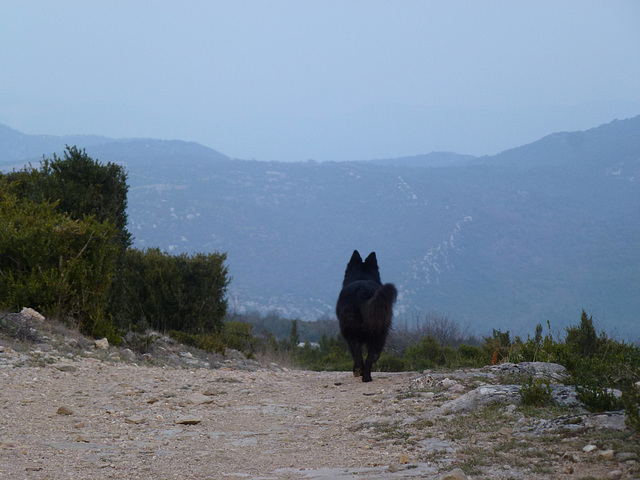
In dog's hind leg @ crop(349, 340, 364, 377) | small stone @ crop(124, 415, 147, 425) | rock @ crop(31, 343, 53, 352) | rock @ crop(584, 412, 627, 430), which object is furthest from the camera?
rock @ crop(31, 343, 53, 352)

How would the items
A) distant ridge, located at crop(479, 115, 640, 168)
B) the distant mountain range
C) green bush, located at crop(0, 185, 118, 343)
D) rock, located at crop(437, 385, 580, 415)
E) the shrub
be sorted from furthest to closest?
distant ridge, located at crop(479, 115, 640, 168) < the distant mountain range < green bush, located at crop(0, 185, 118, 343) < rock, located at crop(437, 385, 580, 415) < the shrub

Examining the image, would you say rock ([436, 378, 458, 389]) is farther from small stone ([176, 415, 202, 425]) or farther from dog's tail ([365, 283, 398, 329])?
small stone ([176, 415, 202, 425])

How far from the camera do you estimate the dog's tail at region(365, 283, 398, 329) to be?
347 inches

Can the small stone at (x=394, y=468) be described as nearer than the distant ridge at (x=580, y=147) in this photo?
Yes

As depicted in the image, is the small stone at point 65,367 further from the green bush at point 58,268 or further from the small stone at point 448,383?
the small stone at point 448,383

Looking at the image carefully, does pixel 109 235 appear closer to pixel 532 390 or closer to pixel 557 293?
pixel 532 390

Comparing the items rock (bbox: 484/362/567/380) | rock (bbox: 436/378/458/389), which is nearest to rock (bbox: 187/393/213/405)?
rock (bbox: 436/378/458/389)

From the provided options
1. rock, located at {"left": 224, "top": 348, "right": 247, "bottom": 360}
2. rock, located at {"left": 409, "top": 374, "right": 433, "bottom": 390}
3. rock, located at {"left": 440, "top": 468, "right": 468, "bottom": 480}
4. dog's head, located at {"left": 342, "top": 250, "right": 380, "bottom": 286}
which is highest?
dog's head, located at {"left": 342, "top": 250, "right": 380, "bottom": 286}

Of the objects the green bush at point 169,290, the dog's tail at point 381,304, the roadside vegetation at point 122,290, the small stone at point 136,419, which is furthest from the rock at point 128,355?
the dog's tail at point 381,304

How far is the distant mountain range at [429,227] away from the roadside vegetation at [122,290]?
253ft

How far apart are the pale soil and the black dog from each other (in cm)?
57

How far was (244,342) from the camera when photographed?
16.3m

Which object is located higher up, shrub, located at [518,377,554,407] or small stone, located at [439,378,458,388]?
shrub, located at [518,377,554,407]

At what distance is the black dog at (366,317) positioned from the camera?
891 cm
